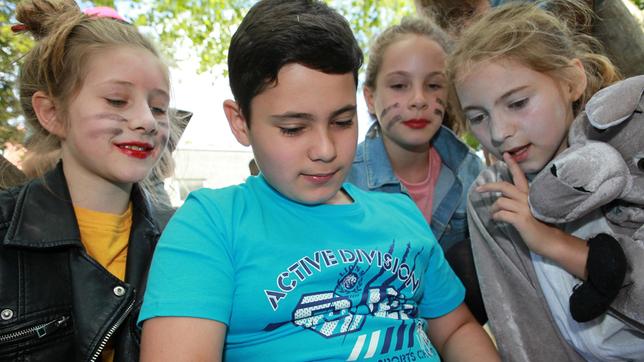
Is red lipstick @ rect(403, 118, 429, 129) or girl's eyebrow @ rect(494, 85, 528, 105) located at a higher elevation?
girl's eyebrow @ rect(494, 85, 528, 105)

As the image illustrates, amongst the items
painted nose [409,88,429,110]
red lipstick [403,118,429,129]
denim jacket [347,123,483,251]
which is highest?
painted nose [409,88,429,110]

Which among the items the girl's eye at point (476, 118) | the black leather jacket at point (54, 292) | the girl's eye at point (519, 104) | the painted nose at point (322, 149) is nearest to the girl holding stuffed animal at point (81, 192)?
the black leather jacket at point (54, 292)

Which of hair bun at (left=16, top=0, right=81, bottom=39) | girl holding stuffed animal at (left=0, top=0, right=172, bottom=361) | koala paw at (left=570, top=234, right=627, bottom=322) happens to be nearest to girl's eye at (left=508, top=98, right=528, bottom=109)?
koala paw at (left=570, top=234, right=627, bottom=322)

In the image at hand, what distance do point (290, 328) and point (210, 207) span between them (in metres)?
0.37

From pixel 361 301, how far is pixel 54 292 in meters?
0.87

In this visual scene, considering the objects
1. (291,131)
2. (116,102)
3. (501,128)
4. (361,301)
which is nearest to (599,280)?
(501,128)

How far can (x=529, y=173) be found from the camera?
1.99 meters

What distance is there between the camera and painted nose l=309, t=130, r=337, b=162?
144 centimetres

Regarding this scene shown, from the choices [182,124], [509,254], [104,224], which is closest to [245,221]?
[104,224]

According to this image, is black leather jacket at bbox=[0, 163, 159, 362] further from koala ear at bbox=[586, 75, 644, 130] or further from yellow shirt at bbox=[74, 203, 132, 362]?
koala ear at bbox=[586, 75, 644, 130]

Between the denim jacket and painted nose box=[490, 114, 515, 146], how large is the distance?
3.07 feet

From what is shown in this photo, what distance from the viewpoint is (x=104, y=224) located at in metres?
1.89

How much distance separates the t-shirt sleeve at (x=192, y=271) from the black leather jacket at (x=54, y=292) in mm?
344

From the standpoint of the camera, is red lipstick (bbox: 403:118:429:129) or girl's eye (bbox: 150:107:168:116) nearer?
girl's eye (bbox: 150:107:168:116)
